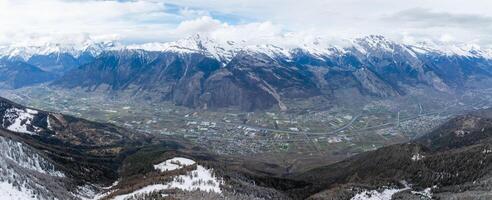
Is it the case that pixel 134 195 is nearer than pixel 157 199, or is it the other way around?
pixel 157 199

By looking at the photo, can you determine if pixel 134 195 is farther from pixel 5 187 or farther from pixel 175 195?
pixel 5 187

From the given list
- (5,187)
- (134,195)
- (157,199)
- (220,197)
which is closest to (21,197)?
(5,187)

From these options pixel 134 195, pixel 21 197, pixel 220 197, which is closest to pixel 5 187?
pixel 21 197

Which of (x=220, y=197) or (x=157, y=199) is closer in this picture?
(x=157, y=199)

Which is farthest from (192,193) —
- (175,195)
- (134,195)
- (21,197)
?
(21,197)

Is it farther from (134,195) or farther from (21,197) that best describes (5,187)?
(134,195)

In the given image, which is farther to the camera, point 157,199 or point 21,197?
point 21,197

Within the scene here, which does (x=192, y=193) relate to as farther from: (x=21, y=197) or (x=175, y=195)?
(x=21, y=197)
